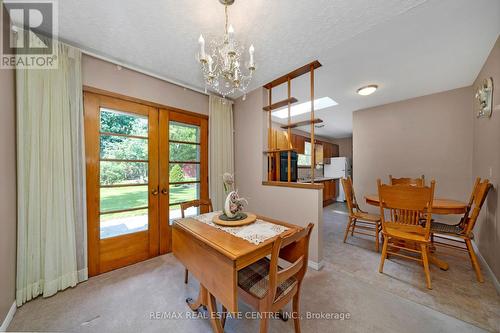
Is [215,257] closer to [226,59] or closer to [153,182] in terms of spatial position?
[226,59]

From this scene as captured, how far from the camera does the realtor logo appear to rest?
1.49 metres

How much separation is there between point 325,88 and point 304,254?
2.79m

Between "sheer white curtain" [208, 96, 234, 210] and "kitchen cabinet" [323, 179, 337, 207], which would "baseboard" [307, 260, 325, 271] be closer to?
"sheer white curtain" [208, 96, 234, 210]

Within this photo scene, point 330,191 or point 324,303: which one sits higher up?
point 330,191

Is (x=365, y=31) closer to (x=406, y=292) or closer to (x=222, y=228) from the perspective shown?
(x=222, y=228)

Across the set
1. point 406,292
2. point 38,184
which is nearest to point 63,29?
point 38,184

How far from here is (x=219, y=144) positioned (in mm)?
3090

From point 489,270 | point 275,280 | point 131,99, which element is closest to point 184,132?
point 131,99

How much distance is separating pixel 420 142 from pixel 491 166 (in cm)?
155

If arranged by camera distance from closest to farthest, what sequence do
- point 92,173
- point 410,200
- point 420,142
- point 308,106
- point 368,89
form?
1. point 410,200
2. point 92,173
3. point 368,89
4. point 420,142
5. point 308,106

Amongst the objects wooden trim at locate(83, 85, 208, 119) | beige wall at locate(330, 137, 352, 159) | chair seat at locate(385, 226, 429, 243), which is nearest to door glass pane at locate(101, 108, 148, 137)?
wooden trim at locate(83, 85, 208, 119)

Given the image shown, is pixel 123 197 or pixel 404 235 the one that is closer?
pixel 404 235

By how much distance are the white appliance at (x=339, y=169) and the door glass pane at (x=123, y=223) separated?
602cm

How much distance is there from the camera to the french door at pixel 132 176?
2062 mm
